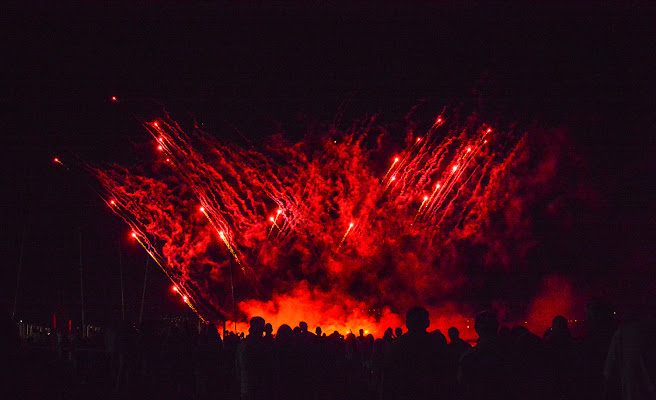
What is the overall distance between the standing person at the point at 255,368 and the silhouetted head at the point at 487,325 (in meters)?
2.48

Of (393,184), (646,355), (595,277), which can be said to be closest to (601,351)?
(646,355)

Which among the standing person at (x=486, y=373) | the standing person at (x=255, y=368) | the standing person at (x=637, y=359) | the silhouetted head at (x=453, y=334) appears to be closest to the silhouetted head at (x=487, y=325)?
the standing person at (x=486, y=373)

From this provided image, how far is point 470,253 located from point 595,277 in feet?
39.0

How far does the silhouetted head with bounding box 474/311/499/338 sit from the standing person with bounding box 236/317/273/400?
2477mm

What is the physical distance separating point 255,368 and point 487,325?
115 inches

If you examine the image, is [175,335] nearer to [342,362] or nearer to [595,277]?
[342,362]

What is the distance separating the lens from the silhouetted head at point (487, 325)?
618cm

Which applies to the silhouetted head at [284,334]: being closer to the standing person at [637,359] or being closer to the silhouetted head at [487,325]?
the silhouetted head at [487,325]

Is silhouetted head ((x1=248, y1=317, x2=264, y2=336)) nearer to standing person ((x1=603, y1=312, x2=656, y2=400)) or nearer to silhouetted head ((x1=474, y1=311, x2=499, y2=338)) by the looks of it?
silhouetted head ((x1=474, y1=311, x2=499, y2=338))

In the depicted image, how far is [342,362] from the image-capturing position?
11.3 metres

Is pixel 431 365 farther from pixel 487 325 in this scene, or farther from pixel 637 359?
pixel 637 359

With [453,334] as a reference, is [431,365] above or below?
below

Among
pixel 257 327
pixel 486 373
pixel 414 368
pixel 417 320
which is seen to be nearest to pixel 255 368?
pixel 257 327

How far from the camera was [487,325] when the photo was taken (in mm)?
6316
